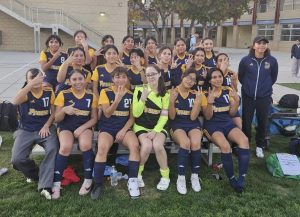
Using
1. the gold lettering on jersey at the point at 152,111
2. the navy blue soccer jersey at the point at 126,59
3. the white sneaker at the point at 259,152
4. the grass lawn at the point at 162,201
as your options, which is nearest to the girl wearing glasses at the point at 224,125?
the grass lawn at the point at 162,201

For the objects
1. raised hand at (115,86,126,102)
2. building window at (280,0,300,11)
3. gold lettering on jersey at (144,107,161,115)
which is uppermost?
building window at (280,0,300,11)

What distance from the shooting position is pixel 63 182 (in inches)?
174

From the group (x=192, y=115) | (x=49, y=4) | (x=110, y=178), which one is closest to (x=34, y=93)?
(x=110, y=178)

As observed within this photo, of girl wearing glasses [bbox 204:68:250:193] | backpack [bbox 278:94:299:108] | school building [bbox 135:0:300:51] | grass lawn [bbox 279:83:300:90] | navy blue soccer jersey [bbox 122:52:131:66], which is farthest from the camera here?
school building [bbox 135:0:300:51]

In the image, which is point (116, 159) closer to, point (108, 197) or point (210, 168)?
point (108, 197)

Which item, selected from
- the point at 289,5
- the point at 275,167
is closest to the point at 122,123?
the point at 275,167

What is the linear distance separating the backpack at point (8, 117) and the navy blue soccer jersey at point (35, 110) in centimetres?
210

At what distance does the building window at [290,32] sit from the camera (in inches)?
1366

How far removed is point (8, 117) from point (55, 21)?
1758 cm

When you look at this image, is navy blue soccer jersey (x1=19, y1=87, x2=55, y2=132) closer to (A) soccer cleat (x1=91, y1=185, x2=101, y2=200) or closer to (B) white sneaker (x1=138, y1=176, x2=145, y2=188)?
(A) soccer cleat (x1=91, y1=185, x2=101, y2=200)

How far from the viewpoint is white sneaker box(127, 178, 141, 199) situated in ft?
13.7

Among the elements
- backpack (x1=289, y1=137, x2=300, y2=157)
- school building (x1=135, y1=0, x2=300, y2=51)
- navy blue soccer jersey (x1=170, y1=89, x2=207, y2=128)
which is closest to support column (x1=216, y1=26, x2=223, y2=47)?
school building (x1=135, y1=0, x2=300, y2=51)

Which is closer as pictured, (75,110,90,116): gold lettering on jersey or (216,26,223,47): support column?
(75,110,90,116): gold lettering on jersey

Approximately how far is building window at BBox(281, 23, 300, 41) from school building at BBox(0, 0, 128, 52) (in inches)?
788
